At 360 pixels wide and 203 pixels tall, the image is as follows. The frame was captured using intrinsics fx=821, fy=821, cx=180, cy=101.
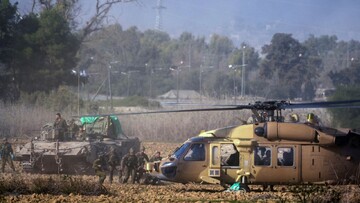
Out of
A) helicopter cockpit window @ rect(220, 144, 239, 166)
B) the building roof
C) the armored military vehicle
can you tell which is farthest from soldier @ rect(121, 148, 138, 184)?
the building roof

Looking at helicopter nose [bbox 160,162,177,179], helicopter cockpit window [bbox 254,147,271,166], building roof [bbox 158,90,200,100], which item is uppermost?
building roof [bbox 158,90,200,100]

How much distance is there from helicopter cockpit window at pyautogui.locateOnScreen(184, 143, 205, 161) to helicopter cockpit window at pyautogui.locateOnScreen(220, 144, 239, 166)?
0.55m

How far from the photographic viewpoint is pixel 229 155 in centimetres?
2222

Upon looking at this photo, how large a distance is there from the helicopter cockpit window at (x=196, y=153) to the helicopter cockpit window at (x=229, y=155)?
1.81 ft

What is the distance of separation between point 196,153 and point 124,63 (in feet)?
204

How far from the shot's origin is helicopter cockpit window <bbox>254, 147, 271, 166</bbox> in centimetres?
2188

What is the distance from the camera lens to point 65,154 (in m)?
29.6

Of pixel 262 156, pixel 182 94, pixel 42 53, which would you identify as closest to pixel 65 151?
pixel 262 156

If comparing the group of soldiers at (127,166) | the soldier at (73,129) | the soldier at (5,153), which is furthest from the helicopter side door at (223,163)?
→ the soldier at (5,153)

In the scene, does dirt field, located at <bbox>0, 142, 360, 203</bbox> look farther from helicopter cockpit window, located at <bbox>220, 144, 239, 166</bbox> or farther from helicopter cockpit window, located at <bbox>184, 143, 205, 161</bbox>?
helicopter cockpit window, located at <bbox>184, 143, 205, 161</bbox>

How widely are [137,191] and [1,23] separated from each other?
33.6 meters

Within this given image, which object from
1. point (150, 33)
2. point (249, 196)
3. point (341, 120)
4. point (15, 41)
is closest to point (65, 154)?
point (249, 196)

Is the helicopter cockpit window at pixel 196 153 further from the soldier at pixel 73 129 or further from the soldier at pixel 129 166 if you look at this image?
the soldier at pixel 73 129

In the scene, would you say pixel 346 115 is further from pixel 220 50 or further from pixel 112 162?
pixel 220 50
